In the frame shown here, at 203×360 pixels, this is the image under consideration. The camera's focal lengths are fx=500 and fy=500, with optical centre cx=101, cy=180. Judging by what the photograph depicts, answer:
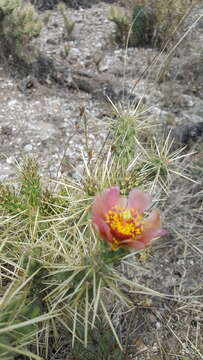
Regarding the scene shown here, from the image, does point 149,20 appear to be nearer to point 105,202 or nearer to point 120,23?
point 120,23

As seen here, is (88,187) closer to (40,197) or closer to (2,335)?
(40,197)

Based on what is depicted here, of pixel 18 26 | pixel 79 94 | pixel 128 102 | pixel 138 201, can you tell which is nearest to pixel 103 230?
pixel 138 201

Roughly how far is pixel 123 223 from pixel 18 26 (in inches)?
100

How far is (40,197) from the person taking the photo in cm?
171

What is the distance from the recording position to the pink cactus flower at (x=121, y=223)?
3.47ft

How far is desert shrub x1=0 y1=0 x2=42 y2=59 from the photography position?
329cm

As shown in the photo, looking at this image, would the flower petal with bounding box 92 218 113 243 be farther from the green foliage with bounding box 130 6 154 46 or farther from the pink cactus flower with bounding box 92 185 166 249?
the green foliage with bounding box 130 6 154 46

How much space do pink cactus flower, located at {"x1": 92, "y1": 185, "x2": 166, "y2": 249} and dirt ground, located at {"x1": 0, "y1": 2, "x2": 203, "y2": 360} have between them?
0.64 m

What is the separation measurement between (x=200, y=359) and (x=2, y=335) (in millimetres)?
842

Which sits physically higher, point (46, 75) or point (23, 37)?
point (23, 37)

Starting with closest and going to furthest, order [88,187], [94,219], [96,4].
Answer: [94,219]
[88,187]
[96,4]

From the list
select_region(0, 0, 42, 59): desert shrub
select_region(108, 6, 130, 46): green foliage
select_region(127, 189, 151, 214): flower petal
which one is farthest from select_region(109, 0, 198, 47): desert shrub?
select_region(127, 189, 151, 214): flower petal

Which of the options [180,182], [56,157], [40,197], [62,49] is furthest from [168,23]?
[40,197]

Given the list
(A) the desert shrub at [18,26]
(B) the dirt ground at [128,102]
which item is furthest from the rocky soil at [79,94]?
(A) the desert shrub at [18,26]
